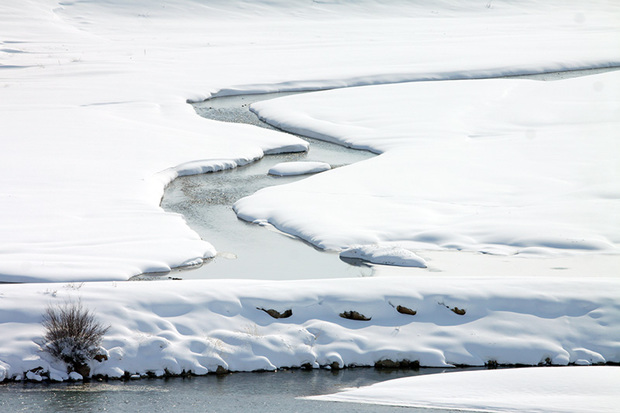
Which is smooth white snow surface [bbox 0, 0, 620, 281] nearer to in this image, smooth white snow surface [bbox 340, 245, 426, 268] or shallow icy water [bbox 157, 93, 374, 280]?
shallow icy water [bbox 157, 93, 374, 280]

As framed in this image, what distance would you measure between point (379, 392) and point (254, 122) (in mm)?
16434

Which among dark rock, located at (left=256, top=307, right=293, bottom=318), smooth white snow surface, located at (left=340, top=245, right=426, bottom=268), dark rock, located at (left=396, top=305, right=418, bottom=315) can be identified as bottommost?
dark rock, located at (left=256, top=307, right=293, bottom=318)

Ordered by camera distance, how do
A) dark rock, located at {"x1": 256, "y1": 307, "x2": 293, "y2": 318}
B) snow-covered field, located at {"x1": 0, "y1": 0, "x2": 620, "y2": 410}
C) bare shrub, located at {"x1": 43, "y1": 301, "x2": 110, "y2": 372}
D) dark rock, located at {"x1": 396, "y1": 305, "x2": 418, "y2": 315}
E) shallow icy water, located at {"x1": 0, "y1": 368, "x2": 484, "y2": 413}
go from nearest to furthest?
shallow icy water, located at {"x1": 0, "y1": 368, "x2": 484, "y2": 413} < bare shrub, located at {"x1": 43, "y1": 301, "x2": 110, "y2": 372} < snow-covered field, located at {"x1": 0, "y1": 0, "x2": 620, "y2": 410} < dark rock, located at {"x1": 256, "y1": 307, "x2": 293, "y2": 318} < dark rock, located at {"x1": 396, "y1": 305, "x2": 418, "y2": 315}

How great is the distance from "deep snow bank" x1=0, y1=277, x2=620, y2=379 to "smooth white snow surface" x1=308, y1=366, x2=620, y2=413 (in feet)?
2.45

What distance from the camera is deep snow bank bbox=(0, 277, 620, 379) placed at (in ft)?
31.8

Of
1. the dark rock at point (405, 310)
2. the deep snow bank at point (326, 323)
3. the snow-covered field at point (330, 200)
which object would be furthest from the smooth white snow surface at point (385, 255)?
the dark rock at point (405, 310)

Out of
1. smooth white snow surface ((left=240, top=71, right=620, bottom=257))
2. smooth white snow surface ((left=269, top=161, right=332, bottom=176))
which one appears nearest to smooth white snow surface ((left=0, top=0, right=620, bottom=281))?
smooth white snow surface ((left=240, top=71, right=620, bottom=257))

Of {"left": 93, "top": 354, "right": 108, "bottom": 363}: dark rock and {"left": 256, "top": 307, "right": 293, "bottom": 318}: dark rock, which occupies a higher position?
{"left": 256, "top": 307, "right": 293, "bottom": 318}: dark rock

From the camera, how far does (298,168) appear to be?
741 inches

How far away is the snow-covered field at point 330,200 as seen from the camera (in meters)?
10.2

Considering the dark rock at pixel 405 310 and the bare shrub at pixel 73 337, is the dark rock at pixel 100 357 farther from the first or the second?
the dark rock at pixel 405 310

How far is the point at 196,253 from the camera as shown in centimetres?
1293

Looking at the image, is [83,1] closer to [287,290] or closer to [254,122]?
[254,122]

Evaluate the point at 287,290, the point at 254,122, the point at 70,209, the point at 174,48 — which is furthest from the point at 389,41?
the point at 287,290
